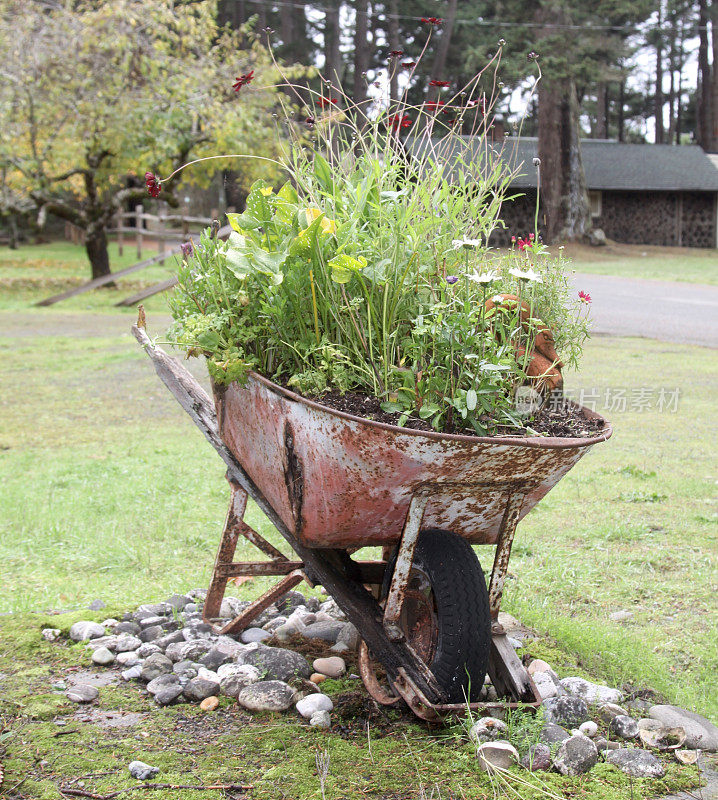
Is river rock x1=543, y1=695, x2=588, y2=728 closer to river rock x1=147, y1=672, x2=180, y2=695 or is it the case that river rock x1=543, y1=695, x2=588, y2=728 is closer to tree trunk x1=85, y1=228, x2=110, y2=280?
river rock x1=147, y1=672, x2=180, y2=695

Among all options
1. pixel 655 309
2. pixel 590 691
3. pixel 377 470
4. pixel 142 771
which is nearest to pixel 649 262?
pixel 655 309

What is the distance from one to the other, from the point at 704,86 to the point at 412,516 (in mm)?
44224

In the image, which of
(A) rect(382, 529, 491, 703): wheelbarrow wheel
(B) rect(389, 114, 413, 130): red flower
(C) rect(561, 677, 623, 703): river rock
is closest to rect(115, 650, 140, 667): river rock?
(A) rect(382, 529, 491, 703): wheelbarrow wheel

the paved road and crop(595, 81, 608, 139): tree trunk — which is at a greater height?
crop(595, 81, 608, 139): tree trunk

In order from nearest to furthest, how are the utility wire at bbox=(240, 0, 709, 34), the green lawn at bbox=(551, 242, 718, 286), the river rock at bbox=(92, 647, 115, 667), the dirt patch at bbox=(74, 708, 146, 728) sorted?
the dirt patch at bbox=(74, 708, 146, 728) → the river rock at bbox=(92, 647, 115, 667) → the green lawn at bbox=(551, 242, 718, 286) → the utility wire at bbox=(240, 0, 709, 34)

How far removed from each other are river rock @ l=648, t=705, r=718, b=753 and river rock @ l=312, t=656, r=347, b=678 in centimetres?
97

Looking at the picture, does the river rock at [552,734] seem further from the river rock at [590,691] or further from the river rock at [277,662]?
the river rock at [277,662]

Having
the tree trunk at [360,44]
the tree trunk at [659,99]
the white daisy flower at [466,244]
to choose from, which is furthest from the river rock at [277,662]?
the tree trunk at [659,99]

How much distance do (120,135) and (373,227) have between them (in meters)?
14.5

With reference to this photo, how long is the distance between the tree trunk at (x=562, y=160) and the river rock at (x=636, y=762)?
22.0m

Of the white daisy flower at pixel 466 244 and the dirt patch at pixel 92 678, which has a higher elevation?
the white daisy flower at pixel 466 244

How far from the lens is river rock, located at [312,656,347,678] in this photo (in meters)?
2.76

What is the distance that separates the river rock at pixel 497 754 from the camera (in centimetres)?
213

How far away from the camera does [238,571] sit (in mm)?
2986
